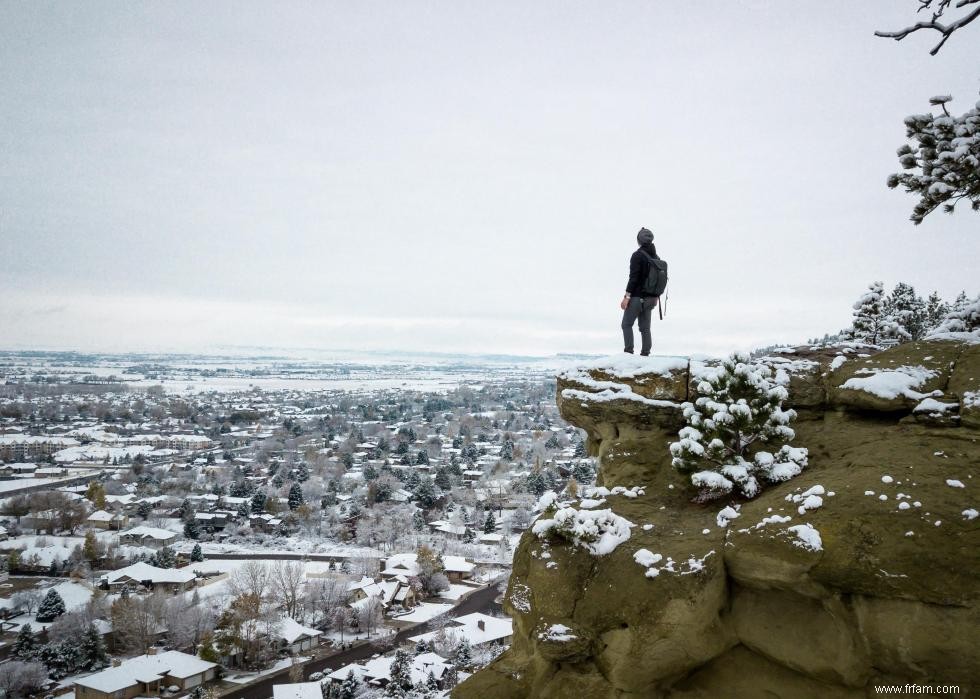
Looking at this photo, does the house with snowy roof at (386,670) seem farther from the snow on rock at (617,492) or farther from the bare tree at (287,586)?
the snow on rock at (617,492)

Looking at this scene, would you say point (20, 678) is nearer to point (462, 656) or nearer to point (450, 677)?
point (450, 677)

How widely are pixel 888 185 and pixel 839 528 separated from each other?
496 centimetres

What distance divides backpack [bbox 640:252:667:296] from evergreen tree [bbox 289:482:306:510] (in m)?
54.1

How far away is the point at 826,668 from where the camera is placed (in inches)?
232

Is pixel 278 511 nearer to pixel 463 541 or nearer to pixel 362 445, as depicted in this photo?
pixel 463 541

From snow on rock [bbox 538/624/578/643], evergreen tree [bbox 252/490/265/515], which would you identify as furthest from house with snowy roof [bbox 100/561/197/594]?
snow on rock [bbox 538/624/578/643]

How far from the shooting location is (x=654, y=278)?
9.66 meters

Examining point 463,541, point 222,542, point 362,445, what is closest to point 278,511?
point 222,542

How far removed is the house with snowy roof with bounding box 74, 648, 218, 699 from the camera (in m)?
24.1

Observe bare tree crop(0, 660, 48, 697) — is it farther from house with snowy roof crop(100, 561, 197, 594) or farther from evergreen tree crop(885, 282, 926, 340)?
evergreen tree crop(885, 282, 926, 340)

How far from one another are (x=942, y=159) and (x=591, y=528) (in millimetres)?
6227

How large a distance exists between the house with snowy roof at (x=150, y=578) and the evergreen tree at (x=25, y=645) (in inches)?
280

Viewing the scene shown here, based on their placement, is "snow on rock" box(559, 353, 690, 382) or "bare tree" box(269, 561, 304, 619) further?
"bare tree" box(269, 561, 304, 619)

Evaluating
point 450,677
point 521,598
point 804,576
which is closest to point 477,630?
Result: point 450,677
